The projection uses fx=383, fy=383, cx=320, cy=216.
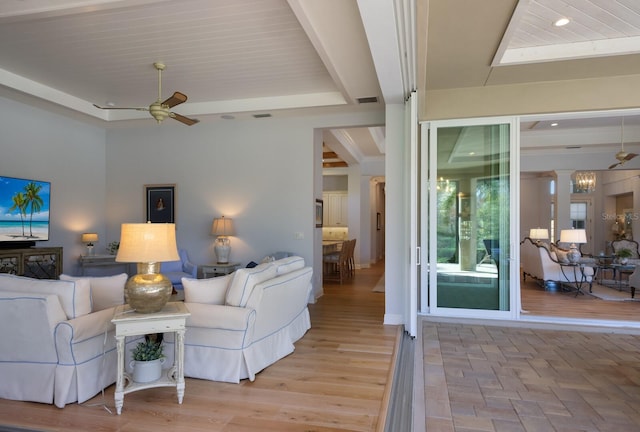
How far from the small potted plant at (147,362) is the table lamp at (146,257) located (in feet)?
1.02

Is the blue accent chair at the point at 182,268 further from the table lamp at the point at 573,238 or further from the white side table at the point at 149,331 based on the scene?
the table lamp at the point at 573,238

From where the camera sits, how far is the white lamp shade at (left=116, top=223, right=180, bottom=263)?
9.02 ft

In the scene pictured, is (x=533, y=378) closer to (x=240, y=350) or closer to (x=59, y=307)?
(x=240, y=350)

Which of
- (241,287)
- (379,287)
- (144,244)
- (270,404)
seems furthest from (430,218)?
(144,244)

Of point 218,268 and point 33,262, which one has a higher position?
point 33,262

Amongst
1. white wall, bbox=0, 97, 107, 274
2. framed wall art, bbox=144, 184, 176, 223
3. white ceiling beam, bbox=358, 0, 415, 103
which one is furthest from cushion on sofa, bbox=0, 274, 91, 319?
framed wall art, bbox=144, 184, 176, 223

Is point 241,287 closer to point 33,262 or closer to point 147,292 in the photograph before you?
point 147,292

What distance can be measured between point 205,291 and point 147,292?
0.69m

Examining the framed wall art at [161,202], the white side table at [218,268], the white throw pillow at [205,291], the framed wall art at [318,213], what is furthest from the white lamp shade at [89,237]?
the white throw pillow at [205,291]

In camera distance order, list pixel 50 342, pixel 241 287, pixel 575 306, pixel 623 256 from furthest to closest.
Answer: pixel 623 256
pixel 575 306
pixel 241 287
pixel 50 342

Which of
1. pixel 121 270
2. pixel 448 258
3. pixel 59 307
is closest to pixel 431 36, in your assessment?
pixel 448 258

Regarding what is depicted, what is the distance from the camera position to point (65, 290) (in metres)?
2.82

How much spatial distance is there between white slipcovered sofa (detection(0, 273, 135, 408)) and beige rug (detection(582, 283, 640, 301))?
7477mm

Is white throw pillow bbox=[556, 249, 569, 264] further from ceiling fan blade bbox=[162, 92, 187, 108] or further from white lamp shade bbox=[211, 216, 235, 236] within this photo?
ceiling fan blade bbox=[162, 92, 187, 108]
